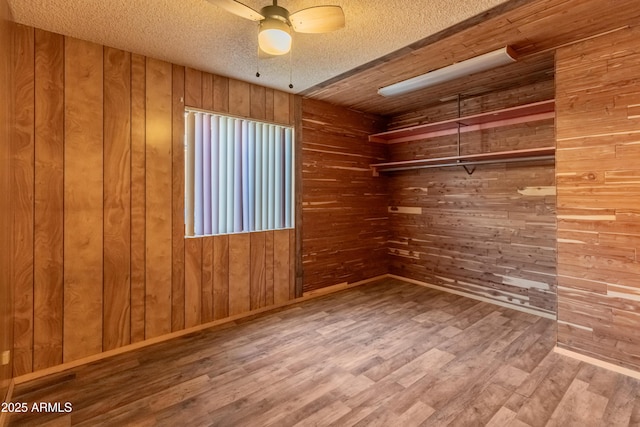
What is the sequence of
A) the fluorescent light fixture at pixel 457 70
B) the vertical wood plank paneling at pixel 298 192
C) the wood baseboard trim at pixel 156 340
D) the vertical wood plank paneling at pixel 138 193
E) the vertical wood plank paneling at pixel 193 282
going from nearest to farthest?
the wood baseboard trim at pixel 156 340
the fluorescent light fixture at pixel 457 70
the vertical wood plank paneling at pixel 138 193
the vertical wood plank paneling at pixel 193 282
the vertical wood plank paneling at pixel 298 192

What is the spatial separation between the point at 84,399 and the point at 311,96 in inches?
135

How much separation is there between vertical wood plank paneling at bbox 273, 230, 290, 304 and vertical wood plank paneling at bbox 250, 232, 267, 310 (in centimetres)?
14

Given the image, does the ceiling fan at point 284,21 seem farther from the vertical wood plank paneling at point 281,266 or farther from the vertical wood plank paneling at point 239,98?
the vertical wood plank paneling at point 281,266

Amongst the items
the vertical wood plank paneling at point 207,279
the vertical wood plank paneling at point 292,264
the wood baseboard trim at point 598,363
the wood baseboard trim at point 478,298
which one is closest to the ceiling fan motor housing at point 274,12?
the vertical wood plank paneling at point 207,279

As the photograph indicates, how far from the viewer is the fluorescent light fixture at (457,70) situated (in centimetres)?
246

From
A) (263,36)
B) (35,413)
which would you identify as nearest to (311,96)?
(263,36)

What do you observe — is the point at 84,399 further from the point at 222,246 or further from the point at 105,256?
the point at 222,246

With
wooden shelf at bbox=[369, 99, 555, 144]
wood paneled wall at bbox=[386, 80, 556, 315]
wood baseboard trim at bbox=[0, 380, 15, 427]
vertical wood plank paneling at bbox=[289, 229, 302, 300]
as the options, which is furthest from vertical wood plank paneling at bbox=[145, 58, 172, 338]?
wood paneled wall at bbox=[386, 80, 556, 315]

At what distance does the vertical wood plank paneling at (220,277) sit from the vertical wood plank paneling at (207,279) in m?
0.03

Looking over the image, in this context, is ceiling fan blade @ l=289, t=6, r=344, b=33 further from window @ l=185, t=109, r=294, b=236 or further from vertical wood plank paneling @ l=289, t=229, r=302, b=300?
vertical wood plank paneling @ l=289, t=229, r=302, b=300

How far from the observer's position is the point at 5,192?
1858mm

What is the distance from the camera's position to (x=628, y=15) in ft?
6.63

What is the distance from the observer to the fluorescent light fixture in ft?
8.07

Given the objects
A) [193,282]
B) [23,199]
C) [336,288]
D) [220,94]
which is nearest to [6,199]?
[23,199]
